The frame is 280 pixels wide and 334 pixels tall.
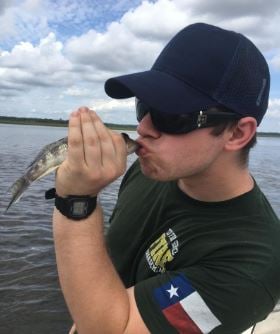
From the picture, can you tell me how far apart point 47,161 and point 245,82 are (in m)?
1.22

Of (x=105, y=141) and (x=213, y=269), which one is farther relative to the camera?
(x=213, y=269)

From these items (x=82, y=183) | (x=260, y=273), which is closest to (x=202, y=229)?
(x=260, y=273)

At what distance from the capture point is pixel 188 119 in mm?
2621

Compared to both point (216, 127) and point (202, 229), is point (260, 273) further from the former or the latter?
point (216, 127)

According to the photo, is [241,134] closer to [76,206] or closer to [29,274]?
[76,206]

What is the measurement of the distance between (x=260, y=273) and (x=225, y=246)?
8.9 inches

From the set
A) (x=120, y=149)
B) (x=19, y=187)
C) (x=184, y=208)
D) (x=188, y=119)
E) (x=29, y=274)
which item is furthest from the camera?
(x=29, y=274)

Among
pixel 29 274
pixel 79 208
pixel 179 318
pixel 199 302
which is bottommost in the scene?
pixel 29 274

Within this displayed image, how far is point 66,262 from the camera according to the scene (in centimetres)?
243

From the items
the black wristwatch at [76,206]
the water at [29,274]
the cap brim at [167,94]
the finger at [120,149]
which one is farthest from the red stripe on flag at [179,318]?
the water at [29,274]

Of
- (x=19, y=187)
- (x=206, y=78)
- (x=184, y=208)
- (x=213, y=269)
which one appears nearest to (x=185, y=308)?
(x=213, y=269)

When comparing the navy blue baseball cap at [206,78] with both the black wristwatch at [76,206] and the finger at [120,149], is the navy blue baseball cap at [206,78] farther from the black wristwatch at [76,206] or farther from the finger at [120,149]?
the black wristwatch at [76,206]

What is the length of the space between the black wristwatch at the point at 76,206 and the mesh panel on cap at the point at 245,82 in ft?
3.01

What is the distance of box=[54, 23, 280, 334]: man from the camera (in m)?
2.40
